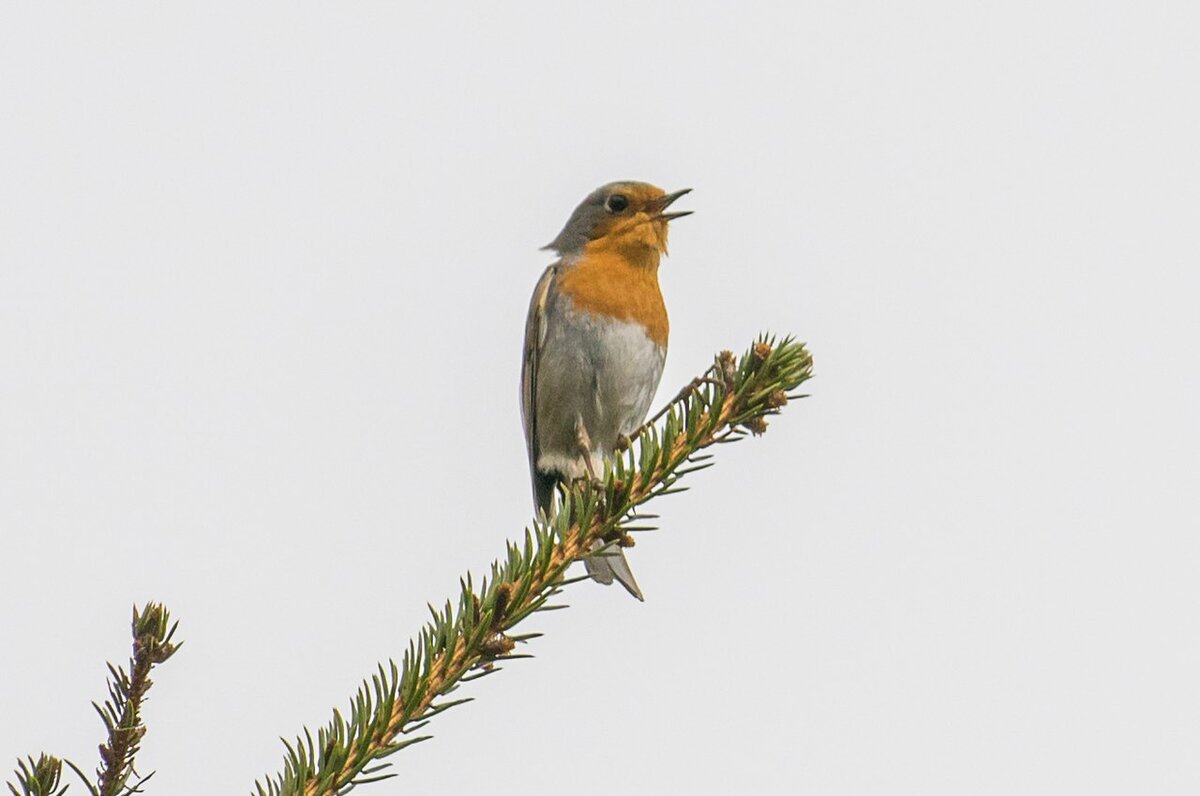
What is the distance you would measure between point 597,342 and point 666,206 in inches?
50.3

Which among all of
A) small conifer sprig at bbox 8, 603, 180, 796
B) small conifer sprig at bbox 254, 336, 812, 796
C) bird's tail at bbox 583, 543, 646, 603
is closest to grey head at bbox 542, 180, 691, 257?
bird's tail at bbox 583, 543, 646, 603

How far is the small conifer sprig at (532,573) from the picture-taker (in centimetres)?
286

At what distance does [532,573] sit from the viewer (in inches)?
135

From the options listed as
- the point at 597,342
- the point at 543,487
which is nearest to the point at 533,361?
the point at 597,342

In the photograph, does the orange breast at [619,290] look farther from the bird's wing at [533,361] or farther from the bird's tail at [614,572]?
the bird's tail at [614,572]

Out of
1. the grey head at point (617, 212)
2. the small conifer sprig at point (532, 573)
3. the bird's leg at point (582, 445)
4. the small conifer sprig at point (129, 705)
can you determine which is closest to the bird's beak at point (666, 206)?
the grey head at point (617, 212)

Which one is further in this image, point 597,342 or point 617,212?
point 617,212

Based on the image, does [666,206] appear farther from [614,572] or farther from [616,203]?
[614,572]

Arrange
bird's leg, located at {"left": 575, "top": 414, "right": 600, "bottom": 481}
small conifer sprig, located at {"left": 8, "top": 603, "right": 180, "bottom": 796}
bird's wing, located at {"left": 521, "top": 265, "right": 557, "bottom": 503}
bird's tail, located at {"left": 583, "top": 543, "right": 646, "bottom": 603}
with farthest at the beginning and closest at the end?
bird's wing, located at {"left": 521, "top": 265, "right": 557, "bottom": 503} < bird's leg, located at {"left": 575, "top": 414, "right": 600, "bottom": 481} < bird's tail, located at {"left": 583, "top": 543, "right": 646, "bottom": 603} < small conifer sprig, located at {"left": 8, "top": 603, "right": 180, "bottom": 796}

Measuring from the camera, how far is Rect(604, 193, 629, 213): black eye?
839 centimetres

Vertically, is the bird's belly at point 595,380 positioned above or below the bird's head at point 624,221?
below

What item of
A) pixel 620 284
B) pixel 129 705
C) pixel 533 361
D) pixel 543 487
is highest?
pixel 620 284

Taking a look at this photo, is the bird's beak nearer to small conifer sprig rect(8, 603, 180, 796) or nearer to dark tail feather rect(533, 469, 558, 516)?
dark tail feather rect(533, 469, 558, 516)

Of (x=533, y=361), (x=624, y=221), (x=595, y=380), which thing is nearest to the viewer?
(x=595, y=380)
